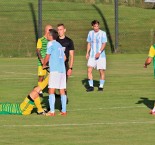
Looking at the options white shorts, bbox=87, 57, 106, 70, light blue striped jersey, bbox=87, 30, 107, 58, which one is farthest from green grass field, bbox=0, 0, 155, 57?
white shorts, bbox=87, 57, 106, 70

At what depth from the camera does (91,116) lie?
1708 cm

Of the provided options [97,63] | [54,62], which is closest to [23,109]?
[54,62]

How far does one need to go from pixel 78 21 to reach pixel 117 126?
25744 mm

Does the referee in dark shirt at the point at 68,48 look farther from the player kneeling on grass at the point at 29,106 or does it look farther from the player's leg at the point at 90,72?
the player's leg at the point at 90,72

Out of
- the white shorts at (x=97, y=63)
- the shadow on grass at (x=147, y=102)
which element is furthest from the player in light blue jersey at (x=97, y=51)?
the shadow on grass at (x=147, y=102)

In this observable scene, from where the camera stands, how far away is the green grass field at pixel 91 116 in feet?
46.3

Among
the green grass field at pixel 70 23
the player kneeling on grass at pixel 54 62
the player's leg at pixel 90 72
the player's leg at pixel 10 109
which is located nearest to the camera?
the player kneeling on grass at pixel 54 62

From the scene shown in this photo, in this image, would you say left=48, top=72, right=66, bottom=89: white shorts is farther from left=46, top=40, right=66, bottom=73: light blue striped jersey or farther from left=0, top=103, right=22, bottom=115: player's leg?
left=0, top=103, right=22, bottom=115: player's leg

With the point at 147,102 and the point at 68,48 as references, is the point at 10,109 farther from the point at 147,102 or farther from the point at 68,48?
the point at 147,102

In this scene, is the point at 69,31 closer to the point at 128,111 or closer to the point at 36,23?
the point at 36,23

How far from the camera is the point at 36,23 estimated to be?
129ft

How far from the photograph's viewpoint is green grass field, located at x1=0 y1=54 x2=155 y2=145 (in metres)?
14.1

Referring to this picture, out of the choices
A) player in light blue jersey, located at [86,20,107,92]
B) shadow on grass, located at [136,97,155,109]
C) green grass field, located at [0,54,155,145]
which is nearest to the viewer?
green grass field, located at [0,54,155,145]

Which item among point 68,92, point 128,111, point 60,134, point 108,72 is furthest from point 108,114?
point 108,72
